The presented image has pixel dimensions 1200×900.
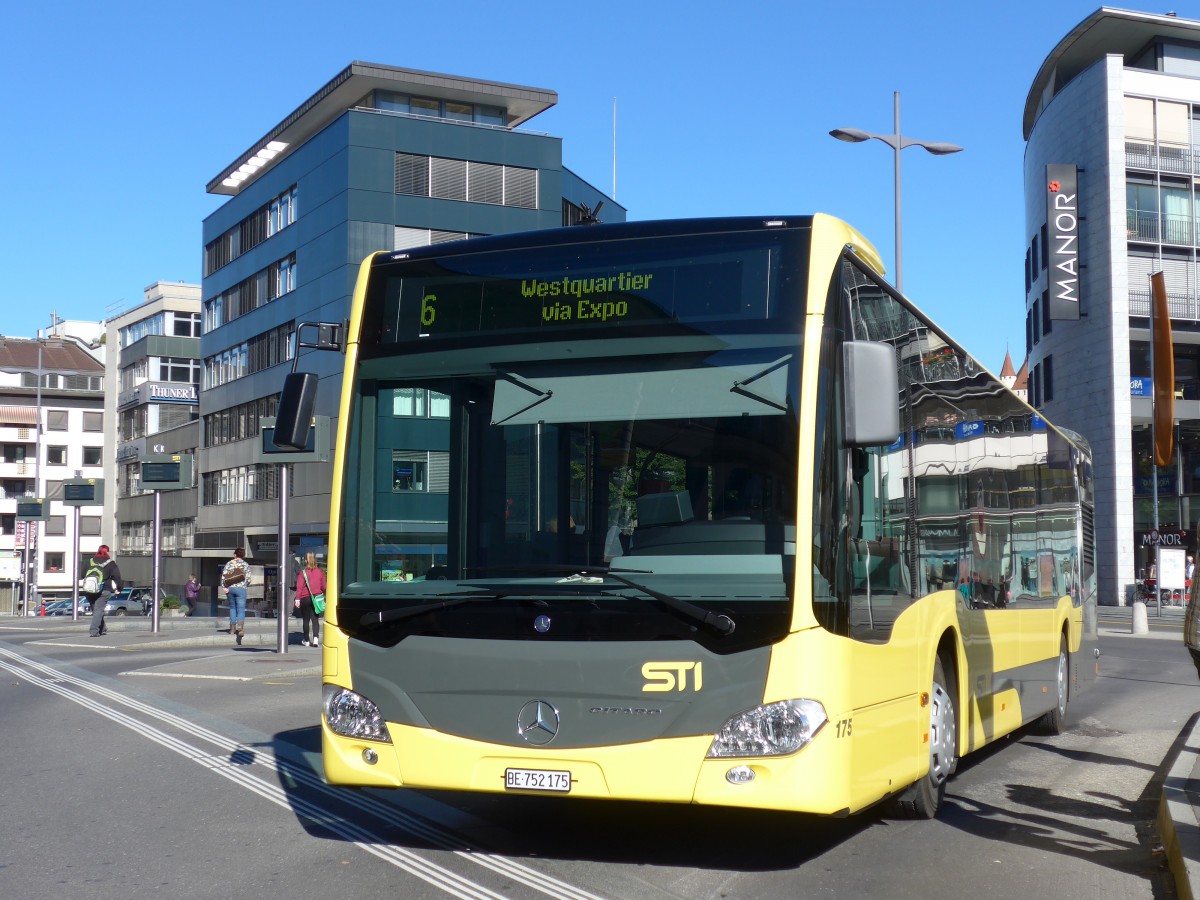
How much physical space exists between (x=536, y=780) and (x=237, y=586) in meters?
22.3

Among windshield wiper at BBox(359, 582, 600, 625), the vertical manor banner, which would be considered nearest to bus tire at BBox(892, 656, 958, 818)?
windshield wiper at BBox(359, 582, 600, 625)

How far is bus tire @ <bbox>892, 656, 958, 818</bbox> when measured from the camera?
768cm

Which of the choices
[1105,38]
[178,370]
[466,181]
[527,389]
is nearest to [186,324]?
[178,370]

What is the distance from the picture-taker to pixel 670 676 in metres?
6.08

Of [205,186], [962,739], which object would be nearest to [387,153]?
[205,186]

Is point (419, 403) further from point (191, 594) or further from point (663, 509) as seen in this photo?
point (191, 594)

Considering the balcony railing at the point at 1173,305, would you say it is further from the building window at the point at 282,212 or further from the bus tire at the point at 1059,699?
the bus tire at the point at 1059,699

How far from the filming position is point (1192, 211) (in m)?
54.4

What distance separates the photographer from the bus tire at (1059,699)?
12.1m

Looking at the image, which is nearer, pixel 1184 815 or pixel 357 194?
pixel 1184 815

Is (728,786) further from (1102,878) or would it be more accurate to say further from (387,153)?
(387,153)

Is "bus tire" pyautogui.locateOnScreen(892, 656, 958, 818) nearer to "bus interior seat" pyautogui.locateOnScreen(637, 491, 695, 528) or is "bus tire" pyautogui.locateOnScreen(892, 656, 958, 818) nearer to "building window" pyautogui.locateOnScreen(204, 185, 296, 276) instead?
"bus interior seat" pyautogui.locateOnScreen(637, 491, 695, 528)

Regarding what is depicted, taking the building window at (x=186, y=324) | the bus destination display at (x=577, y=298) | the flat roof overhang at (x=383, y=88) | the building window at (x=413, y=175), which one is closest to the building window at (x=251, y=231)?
the flat roof overhang at (x=383, y=88)

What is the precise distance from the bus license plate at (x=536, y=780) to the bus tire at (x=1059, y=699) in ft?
23.0
